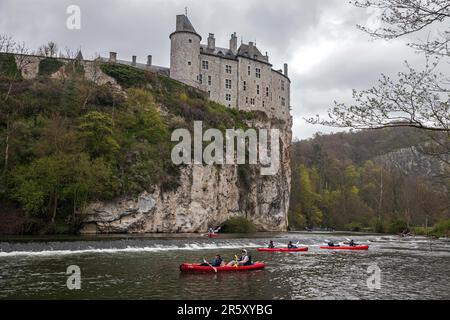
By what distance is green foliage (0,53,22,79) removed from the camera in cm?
4575

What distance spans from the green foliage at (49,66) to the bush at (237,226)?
2863 cm

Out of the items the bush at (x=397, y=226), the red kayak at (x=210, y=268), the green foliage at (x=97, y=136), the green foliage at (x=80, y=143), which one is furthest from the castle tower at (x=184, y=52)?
the red kayak at (x=210, y=268)

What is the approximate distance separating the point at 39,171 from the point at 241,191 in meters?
27.3

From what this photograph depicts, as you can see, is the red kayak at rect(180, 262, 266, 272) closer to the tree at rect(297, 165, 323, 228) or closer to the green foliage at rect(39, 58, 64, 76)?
the green foliage at rect(39, 58, 64, 76)

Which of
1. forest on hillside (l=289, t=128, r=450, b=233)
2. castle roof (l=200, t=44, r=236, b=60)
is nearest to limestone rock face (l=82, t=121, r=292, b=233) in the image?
forest on hillside (l=289, t=128, r=450, b=233)

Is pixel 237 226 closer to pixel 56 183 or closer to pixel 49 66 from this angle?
pixel 56 183

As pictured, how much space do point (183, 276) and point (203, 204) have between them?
2933 centimetres

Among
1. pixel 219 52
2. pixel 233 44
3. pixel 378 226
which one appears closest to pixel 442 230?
pixel 378 226

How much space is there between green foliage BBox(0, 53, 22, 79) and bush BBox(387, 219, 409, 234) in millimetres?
54673

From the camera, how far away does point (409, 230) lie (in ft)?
184

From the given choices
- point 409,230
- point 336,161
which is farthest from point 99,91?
point 336,161

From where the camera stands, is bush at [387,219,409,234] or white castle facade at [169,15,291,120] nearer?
bush at [387,219,409,234]

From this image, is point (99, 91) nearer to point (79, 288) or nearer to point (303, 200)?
point (79, 288)

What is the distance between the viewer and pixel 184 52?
58812mm
